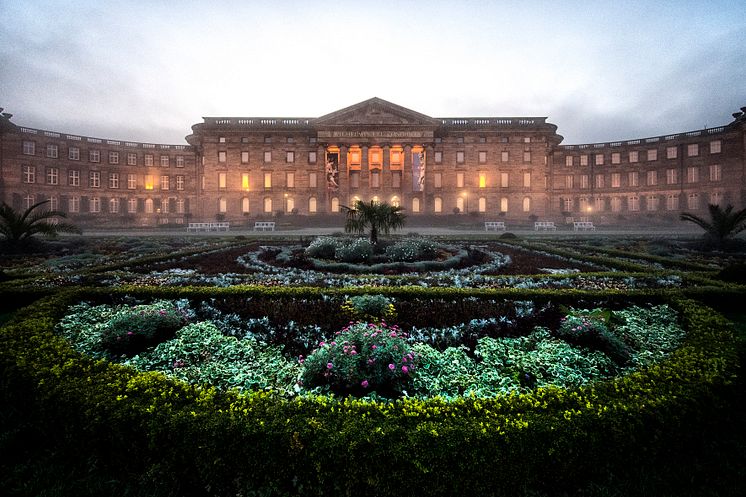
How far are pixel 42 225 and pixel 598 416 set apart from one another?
1730cm

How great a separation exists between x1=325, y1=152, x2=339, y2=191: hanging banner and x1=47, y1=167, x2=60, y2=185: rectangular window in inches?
1298

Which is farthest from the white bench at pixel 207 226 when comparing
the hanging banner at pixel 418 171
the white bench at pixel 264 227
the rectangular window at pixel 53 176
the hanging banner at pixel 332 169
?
the rectangular window at pixel 53 176

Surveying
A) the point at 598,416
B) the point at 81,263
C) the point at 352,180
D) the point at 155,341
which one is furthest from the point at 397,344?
the point at 352,180

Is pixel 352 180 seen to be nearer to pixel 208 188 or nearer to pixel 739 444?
pixel 208 188

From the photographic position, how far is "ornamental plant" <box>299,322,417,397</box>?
3.43 metres

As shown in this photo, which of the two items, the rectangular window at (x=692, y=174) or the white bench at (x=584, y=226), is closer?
the white bench at (x=584, y=226)

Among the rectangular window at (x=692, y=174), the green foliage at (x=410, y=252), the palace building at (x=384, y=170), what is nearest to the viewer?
the green foliage at (x=410, y=252)

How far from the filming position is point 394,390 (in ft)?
11.5

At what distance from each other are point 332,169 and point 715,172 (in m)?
44.4

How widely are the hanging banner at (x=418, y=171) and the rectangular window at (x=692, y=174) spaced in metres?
31.5

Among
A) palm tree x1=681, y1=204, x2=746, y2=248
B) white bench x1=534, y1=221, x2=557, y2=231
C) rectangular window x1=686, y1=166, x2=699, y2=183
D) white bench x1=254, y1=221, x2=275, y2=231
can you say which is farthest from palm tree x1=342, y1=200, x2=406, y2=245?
rectangular window x1=686, y1=166, x2=699, y2=183

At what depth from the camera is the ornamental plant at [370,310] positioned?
5324mm

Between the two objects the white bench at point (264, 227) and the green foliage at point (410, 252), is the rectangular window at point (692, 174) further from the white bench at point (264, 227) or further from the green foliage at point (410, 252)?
the white bench at point (264, 227)

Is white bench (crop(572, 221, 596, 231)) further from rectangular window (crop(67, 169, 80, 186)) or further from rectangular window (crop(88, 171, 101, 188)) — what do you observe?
rectangular window (crop(67, 169, 80, 186))
